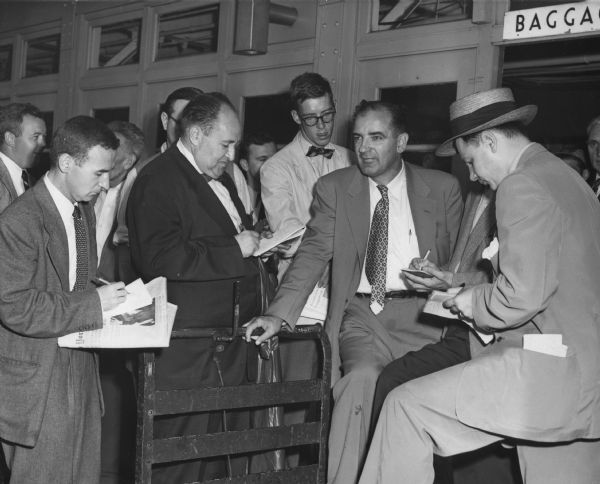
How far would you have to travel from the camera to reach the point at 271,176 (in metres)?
4.72

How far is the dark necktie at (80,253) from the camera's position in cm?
329

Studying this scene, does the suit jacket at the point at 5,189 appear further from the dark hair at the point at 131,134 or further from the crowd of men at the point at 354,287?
the dark hair at the point at 131,134

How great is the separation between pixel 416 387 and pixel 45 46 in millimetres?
7100

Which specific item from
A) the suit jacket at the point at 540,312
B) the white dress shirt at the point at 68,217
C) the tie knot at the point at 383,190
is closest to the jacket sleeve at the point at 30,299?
the white dress shirt at the point at 68,217

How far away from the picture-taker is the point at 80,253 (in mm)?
3307

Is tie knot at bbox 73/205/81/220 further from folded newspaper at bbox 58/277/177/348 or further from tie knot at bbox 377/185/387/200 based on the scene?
tie knot at bbox 377/185/387/200

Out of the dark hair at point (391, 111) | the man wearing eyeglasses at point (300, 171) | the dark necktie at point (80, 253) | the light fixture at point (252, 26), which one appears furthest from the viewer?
the light fixture at point (252, 26)

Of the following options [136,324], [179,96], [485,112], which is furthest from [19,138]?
[485,112]

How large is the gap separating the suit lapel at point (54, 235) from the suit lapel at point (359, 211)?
147cm

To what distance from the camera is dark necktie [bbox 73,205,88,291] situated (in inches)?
129

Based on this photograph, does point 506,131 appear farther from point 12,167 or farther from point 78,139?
point 12,167

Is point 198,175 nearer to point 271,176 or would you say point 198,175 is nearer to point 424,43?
point 271,176

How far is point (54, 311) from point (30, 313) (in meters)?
0.08

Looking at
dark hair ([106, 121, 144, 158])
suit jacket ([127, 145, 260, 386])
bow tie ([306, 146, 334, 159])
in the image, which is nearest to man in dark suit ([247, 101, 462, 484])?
suit jacket ([127, 145, 260, 386])
